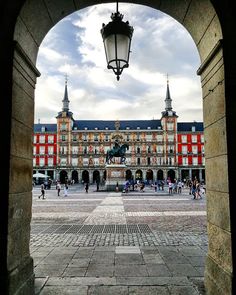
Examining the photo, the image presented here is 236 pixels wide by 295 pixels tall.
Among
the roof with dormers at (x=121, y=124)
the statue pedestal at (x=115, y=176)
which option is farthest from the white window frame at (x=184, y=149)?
the statue pedestal at (x=115, y=176)

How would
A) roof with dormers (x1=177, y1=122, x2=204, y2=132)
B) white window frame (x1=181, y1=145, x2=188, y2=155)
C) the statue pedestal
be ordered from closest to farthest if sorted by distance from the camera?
the statue pedestal → white window frame (x1=181, y1=145, x2=188, y2=155) → roof with dormers (x1=177, y1=122, x2=204, y2=132)

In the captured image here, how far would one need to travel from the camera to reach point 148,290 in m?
3.91

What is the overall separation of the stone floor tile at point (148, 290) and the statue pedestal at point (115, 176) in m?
28.4

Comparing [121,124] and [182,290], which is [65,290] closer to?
[182,290]

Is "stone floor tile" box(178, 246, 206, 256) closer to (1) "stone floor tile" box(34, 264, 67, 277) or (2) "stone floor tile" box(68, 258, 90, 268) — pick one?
(2) "stone floor tile" box(68, 258, 90, 268)

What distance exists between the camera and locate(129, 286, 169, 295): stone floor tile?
3799 millimetres

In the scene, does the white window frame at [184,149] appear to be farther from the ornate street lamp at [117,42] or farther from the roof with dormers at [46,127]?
the ornate street lamp at [117,42]

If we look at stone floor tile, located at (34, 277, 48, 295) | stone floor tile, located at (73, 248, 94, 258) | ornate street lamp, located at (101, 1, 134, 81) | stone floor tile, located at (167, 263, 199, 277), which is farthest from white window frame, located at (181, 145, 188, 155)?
ornate street lamp, located at (101, 1, 134, 81)

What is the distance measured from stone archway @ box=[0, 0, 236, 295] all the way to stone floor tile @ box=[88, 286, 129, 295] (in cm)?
84

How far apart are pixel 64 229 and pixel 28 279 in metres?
5.35

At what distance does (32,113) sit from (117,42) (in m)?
1.57

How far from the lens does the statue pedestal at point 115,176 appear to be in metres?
32.7

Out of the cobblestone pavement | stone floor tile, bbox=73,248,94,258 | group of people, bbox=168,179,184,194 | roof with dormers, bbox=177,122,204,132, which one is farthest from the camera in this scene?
roof with dormers, bbox=177,122,204,132

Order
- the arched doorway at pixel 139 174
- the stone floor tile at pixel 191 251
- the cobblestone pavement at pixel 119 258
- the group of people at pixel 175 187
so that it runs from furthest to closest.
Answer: the arched doorway at pixel 139 174 < the group of people at pixel 175 187 < the stone floor tile at pixel 191 251 < the cobblestone pavement at pixel 119 258
